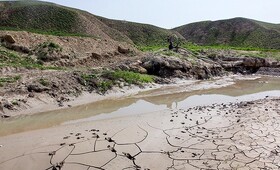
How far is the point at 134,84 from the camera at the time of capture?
679 inches

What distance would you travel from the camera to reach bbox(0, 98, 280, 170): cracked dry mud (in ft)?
20.9

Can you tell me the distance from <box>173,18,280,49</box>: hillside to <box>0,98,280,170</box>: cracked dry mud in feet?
173

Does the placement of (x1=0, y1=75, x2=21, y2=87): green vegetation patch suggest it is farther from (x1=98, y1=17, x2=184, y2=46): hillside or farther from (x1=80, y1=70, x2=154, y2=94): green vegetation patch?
(x1=98, y1=17, x2=184, y2=46): hillside

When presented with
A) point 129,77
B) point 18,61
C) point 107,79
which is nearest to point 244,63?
point 129,77

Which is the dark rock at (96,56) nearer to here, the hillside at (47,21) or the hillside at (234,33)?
the hillside at (47,21)

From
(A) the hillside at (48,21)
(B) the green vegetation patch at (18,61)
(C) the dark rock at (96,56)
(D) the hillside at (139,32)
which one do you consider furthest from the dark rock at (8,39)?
(D) the hillside at (139,32)

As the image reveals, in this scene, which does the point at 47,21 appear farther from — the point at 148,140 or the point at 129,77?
the point at 148,140

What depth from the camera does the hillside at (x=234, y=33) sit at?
6259 cm

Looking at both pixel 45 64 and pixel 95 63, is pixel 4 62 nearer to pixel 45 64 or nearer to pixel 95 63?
pixel 45 64

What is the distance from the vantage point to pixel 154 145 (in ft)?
24.5

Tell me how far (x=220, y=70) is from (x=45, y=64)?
15.0 meters

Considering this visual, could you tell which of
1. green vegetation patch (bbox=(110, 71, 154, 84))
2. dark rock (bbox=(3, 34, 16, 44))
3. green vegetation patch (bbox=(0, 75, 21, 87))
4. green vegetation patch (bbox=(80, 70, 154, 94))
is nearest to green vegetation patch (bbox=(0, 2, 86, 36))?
dark rock (bbox=(3, 34, 16, 44))

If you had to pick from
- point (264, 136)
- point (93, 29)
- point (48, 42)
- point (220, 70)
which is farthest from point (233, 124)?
point (93, 29)

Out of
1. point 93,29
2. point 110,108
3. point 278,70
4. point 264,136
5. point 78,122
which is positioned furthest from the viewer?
point 93,29
